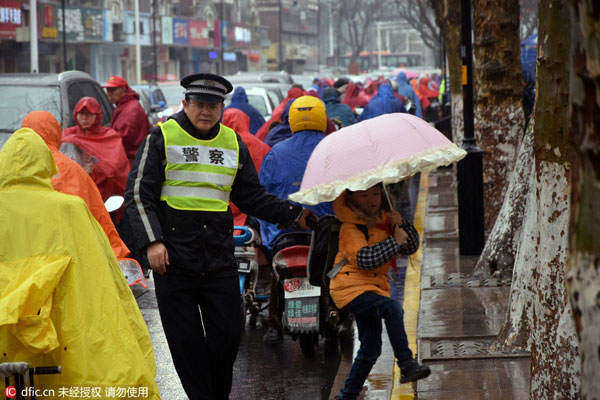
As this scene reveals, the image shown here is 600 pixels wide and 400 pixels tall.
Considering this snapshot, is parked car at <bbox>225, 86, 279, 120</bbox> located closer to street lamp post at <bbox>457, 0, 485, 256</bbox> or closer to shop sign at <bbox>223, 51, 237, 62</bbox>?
street lamp post at <bbox>457, 0, 485, 256</bbox>

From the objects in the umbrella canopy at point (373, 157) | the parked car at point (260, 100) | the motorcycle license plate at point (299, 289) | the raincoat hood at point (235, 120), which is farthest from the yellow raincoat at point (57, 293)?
the parked car at point (260, 100)

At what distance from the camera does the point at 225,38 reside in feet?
303

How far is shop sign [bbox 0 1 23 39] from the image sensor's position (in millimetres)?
49125

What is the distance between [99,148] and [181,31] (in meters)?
68.4

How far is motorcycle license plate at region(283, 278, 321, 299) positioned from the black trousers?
151 cm

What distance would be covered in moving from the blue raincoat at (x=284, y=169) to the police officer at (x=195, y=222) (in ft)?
6.73

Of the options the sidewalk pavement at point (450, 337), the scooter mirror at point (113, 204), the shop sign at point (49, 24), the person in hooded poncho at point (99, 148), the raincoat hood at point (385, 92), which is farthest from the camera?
the shop sign at point (49, 24)

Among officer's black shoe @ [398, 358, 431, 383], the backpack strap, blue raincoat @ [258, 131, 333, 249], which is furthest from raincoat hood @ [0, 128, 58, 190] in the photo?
blue raincoat @ [258, 131, 333, 249]

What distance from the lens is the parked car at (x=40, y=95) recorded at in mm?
12883

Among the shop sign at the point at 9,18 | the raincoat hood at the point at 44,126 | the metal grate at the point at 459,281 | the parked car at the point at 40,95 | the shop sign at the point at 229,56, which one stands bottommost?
the metal grate at the point at 459,281

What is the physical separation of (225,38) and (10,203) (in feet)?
292

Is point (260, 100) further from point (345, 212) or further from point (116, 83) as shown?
point (345, 212)

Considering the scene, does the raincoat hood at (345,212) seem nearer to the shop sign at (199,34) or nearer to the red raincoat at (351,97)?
the red raincoat at (351,97)

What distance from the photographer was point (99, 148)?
11.2 meters
